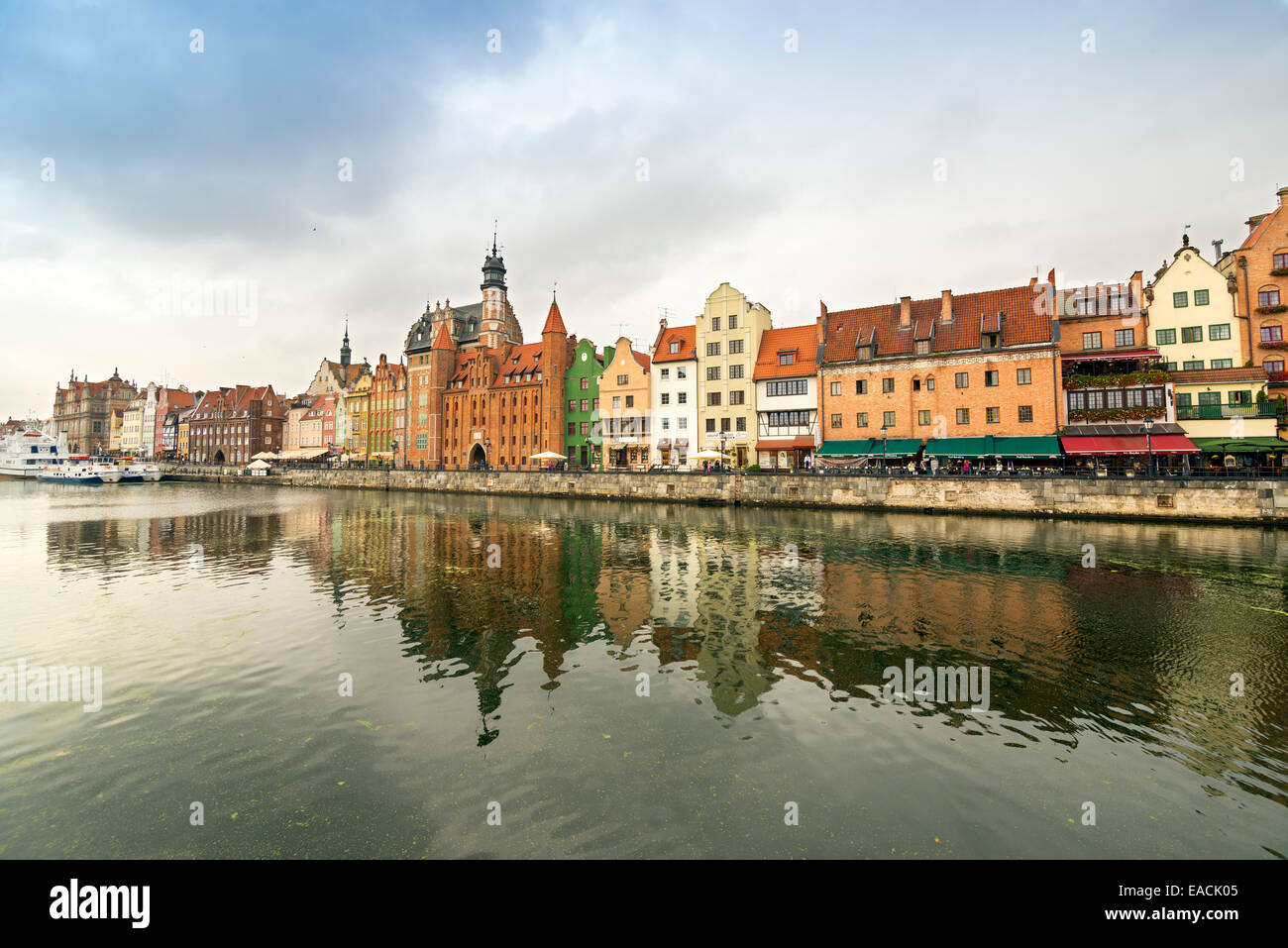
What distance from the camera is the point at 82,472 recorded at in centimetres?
9688

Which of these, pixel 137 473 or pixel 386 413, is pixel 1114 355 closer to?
pixel 386 413

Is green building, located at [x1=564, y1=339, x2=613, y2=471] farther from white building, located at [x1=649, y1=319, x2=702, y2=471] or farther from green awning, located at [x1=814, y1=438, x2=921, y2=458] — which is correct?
green awning, located at [x1=814, y1=438, x2=921, y2=458]

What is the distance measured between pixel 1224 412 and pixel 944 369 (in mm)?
20334

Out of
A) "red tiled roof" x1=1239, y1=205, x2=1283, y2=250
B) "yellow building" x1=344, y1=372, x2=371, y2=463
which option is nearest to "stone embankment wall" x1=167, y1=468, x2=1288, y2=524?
"red tiled roof" x1=1239, y1=205, x2=1283, y2=250

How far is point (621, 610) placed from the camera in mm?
17156

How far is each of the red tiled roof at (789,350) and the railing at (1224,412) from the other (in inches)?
1175

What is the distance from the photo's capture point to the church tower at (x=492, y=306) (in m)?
104

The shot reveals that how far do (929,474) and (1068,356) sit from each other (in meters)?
18.2

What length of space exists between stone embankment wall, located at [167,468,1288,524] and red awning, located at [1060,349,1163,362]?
1581cm

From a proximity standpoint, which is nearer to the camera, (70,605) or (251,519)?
(70,605)

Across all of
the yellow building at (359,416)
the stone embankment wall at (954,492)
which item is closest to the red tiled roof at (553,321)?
the stone embankment wall at (954,492)

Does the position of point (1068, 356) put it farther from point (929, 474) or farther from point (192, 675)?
point (192, 675)

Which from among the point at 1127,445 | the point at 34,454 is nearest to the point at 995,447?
the point at 1127,445
